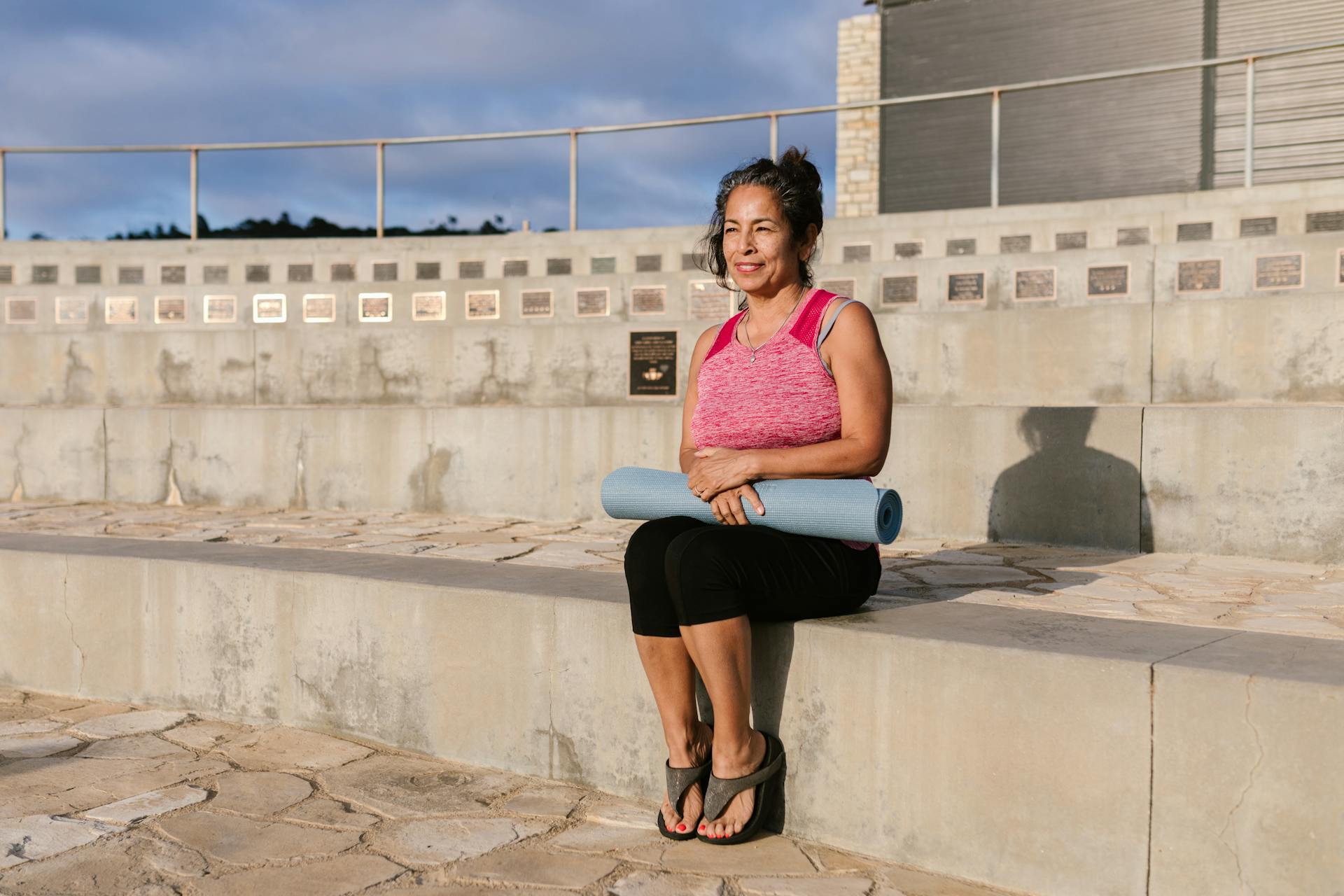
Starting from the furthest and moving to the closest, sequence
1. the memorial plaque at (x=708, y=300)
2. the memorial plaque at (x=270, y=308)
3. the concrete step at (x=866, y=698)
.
→ the memorial plaque at (x=270, y=308) < the memorial plaque at (x=708, y=300) < the concrete step at (x=866, y=698)

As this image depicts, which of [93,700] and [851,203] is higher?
[851,203]

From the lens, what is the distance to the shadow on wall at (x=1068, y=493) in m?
4.87

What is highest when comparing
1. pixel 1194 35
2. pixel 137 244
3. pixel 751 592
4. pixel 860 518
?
pixel 1194 35

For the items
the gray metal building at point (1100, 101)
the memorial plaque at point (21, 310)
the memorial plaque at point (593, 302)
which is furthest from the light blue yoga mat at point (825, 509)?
the gray metal building at point (1100, 101)

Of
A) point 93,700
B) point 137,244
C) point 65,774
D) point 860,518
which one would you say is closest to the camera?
point 860,518

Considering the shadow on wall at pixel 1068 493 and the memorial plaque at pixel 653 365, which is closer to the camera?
the shadow on wall at pixel 1068 493

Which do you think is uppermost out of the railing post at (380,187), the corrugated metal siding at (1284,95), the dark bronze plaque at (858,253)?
the corrugated metal siding at (1284,95)


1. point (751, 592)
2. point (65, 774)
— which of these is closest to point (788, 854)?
point (751, 592)

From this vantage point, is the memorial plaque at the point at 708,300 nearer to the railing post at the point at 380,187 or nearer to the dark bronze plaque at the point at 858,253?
the dark bronze plaque at the point at 858,253

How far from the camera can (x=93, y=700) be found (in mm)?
3994

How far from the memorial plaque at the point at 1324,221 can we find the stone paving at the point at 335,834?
683 cm

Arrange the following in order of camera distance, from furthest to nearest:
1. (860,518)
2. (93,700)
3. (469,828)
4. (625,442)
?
(625,442)
(93,700)
(469,828)
(860,518)

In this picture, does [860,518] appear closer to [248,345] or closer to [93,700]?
[93,700]

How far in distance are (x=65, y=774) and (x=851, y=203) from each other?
43.6 ft
